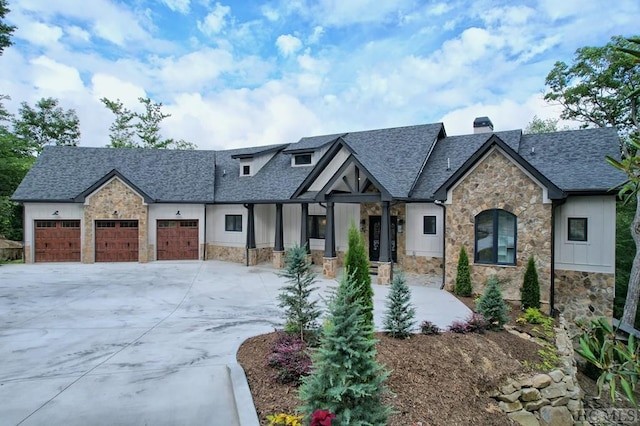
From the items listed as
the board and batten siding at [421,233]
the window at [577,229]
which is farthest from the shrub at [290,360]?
the window at [577,229]

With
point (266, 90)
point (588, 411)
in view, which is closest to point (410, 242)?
point (588, 411)

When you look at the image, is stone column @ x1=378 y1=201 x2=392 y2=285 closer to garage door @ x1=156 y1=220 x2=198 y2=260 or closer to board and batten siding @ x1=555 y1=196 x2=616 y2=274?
board and batten siding @ x1=555 y1=196 x2=616 y2=274

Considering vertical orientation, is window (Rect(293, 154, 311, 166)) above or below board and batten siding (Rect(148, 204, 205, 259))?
above

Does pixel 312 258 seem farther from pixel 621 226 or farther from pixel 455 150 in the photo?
pixel 621 226

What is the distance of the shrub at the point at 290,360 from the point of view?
17.6 feet

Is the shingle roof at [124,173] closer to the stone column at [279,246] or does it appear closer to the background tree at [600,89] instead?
the stone column at [279,246]

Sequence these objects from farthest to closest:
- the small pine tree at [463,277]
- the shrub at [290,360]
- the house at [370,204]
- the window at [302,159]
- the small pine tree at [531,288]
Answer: the window at [302,159]
the small pine tree at [463,277]
the house at [370,204]
the small pine tree at [531,288]
the shrub at [290,360]

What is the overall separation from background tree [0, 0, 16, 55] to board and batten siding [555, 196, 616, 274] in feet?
68.8

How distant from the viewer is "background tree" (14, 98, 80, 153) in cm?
3222

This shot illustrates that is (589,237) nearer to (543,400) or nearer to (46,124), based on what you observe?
(543,400)

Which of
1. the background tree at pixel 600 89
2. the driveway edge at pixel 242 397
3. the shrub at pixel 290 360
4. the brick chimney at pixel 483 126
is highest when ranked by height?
the background tree at pixel 600 89

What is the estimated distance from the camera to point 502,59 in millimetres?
17562

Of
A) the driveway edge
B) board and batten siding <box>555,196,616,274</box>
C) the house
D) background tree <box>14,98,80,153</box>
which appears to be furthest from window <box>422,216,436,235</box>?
background tree <box>14,98,80,153</box>

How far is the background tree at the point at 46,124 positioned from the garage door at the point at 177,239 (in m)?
21.2
